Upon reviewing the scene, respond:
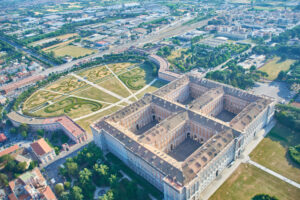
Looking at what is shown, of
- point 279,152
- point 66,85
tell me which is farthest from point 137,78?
point 279,152

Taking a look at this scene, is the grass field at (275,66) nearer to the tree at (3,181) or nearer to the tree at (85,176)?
the tree at (85,176)

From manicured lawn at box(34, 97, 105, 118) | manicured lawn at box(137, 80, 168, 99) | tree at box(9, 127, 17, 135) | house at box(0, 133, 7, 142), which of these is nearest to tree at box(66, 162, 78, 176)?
manicured lawn at box(34, 97, 105, 118)

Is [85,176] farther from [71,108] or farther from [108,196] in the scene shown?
[71,108]

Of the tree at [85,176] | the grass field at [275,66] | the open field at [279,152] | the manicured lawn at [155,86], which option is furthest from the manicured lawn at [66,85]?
the grass field at [275,66]

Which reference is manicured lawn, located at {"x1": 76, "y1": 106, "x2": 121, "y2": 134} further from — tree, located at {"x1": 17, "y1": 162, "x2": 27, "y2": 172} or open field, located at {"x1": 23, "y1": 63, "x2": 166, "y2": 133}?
tree, located at {"x1": 17, "y1": 162, "x2": 27, "y2": 172}

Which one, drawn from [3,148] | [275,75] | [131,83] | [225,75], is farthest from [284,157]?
[3,148]

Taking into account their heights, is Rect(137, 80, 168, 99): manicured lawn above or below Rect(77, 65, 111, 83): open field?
below
